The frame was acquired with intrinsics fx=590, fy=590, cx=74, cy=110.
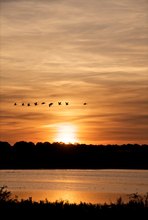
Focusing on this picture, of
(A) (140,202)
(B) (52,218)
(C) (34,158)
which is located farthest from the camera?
(C) (34,158)

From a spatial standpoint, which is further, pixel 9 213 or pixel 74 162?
pixel 74 162

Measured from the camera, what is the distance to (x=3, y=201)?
25109 mm

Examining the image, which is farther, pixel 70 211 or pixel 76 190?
pixel 76 190

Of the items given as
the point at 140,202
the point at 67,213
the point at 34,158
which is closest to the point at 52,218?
the point at 67,213

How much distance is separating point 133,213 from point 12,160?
178440 millimetres

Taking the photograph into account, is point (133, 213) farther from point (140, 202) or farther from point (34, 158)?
point (34, 158)

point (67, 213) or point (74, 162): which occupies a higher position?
point (74, 162)

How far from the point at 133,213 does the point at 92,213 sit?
1.56 meters

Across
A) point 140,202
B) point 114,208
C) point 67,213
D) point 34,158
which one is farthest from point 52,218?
point 34,158

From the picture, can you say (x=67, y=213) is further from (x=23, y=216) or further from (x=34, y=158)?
(x=34, y=158)

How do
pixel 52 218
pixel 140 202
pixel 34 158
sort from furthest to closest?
pixel 34 158 < pixel 140 202 < pixel 52 218

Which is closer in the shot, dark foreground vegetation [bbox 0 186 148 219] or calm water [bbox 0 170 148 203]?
dark foreground vegetation [bbox 0 186 148 219]

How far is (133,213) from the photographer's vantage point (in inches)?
882

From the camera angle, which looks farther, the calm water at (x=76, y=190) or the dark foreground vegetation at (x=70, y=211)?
the calm water at (x=76, y=190)
